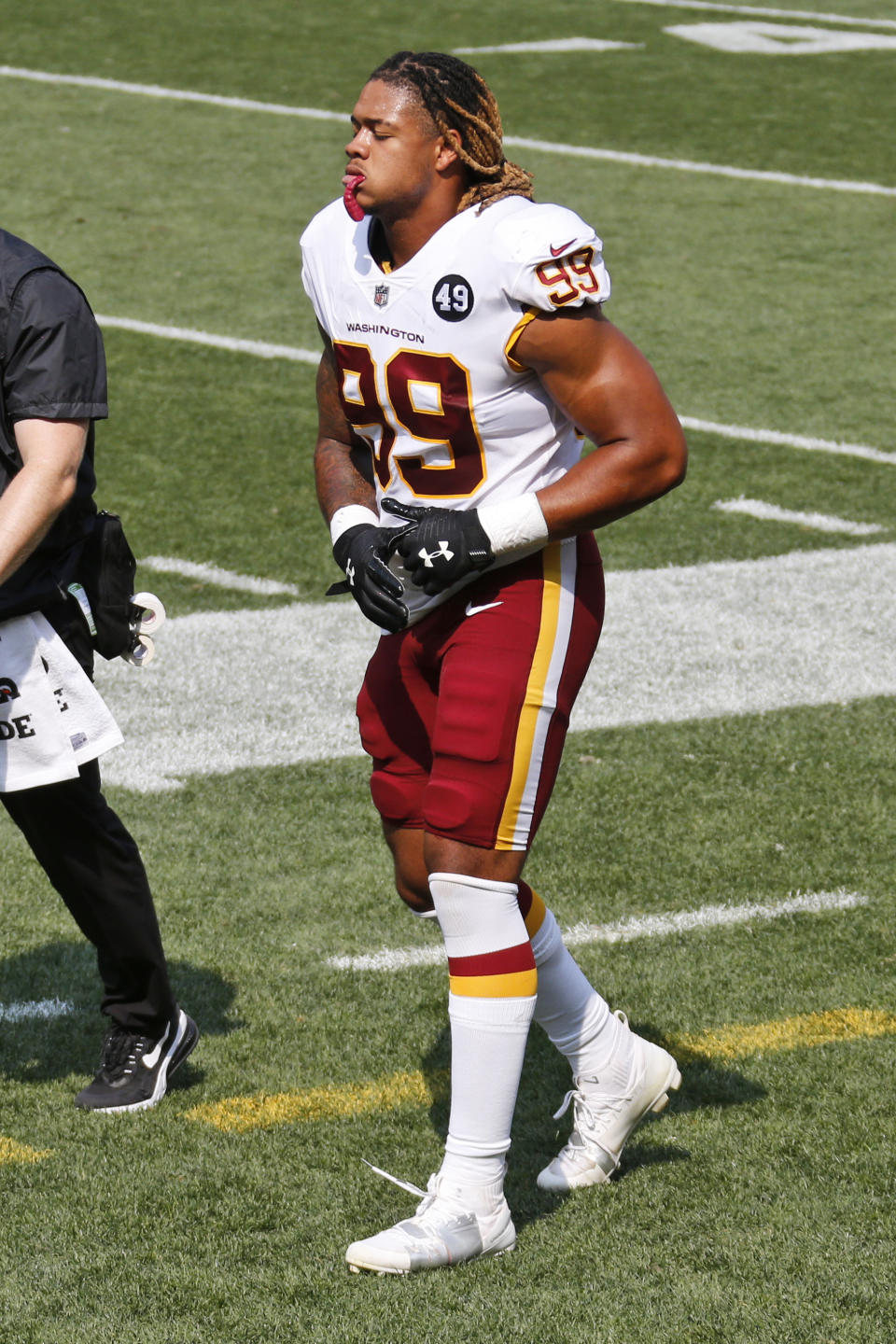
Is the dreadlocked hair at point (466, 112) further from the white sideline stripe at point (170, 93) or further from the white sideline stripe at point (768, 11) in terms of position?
the white sideline stripe at point (768, 11)

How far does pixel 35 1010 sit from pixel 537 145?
1460cm

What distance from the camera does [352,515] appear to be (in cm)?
370

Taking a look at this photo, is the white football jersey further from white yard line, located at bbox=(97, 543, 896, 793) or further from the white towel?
white yard line, located at bbox=(97, 543, 896, 793)

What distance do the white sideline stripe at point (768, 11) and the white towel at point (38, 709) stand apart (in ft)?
77.7

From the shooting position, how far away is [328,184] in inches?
637

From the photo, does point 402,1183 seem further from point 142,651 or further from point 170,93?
point 170,93

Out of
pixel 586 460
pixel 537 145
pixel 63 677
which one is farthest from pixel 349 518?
pixel 537 145

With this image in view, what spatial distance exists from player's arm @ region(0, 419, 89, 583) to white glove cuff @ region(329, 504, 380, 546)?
482mm

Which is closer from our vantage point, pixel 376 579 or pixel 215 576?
pixel 376 579

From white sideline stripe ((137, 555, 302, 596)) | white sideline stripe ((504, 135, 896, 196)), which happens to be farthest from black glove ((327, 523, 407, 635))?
white sideline stripe ((504, 135, 896, 196))

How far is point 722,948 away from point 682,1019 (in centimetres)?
42

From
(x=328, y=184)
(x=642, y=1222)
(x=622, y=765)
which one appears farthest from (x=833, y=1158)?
(x=328, y=184)

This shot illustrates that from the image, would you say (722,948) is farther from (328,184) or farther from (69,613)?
(328,184)

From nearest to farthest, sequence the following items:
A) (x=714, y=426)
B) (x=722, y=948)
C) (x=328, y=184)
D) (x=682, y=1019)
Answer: (x=682, y=1019)
(x=722, y=948)
(x=714, y=426)
(x=328, y=184)
